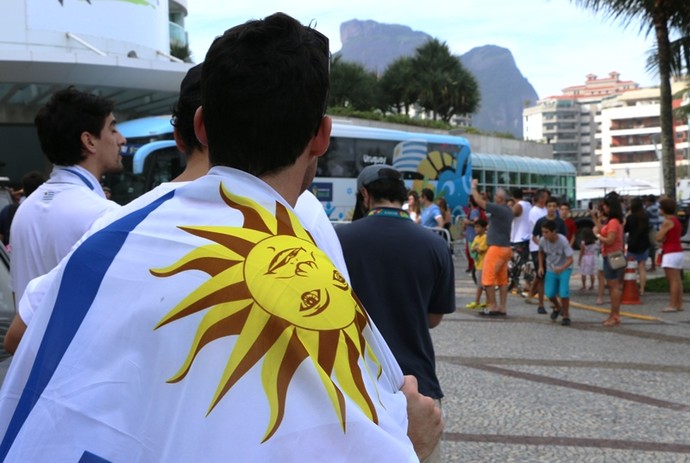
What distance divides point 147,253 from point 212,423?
0.28 meters

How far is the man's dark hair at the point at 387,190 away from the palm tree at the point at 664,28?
1278 cm

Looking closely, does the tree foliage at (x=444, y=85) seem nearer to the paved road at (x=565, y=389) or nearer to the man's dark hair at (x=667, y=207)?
the man's dark hair at (x=667, y=207)

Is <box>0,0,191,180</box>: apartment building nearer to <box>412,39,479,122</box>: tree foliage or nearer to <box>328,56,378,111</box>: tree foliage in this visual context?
<box>328,56,378,111</box>: tree foliage

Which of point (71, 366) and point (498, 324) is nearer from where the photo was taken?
point (71, 366)

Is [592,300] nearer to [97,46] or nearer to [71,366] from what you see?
[71,366]

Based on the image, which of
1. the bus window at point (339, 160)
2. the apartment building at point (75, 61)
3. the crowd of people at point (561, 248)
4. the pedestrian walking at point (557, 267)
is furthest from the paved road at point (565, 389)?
the apartment building at point (75, 61)

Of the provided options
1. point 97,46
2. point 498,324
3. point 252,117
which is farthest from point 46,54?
point 252,117

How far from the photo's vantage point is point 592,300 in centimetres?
1411

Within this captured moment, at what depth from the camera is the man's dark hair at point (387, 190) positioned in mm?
4070

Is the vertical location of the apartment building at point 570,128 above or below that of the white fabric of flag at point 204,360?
above

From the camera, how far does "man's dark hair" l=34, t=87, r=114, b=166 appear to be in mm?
3121

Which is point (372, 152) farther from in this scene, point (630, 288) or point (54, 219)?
point (54, 219)

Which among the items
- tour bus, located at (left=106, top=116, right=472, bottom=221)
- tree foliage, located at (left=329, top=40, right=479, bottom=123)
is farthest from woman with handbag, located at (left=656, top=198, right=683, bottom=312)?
tree foliage, located at (left=329, top=40, right=479, bottom=123)

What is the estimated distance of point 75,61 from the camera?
27.1 m
